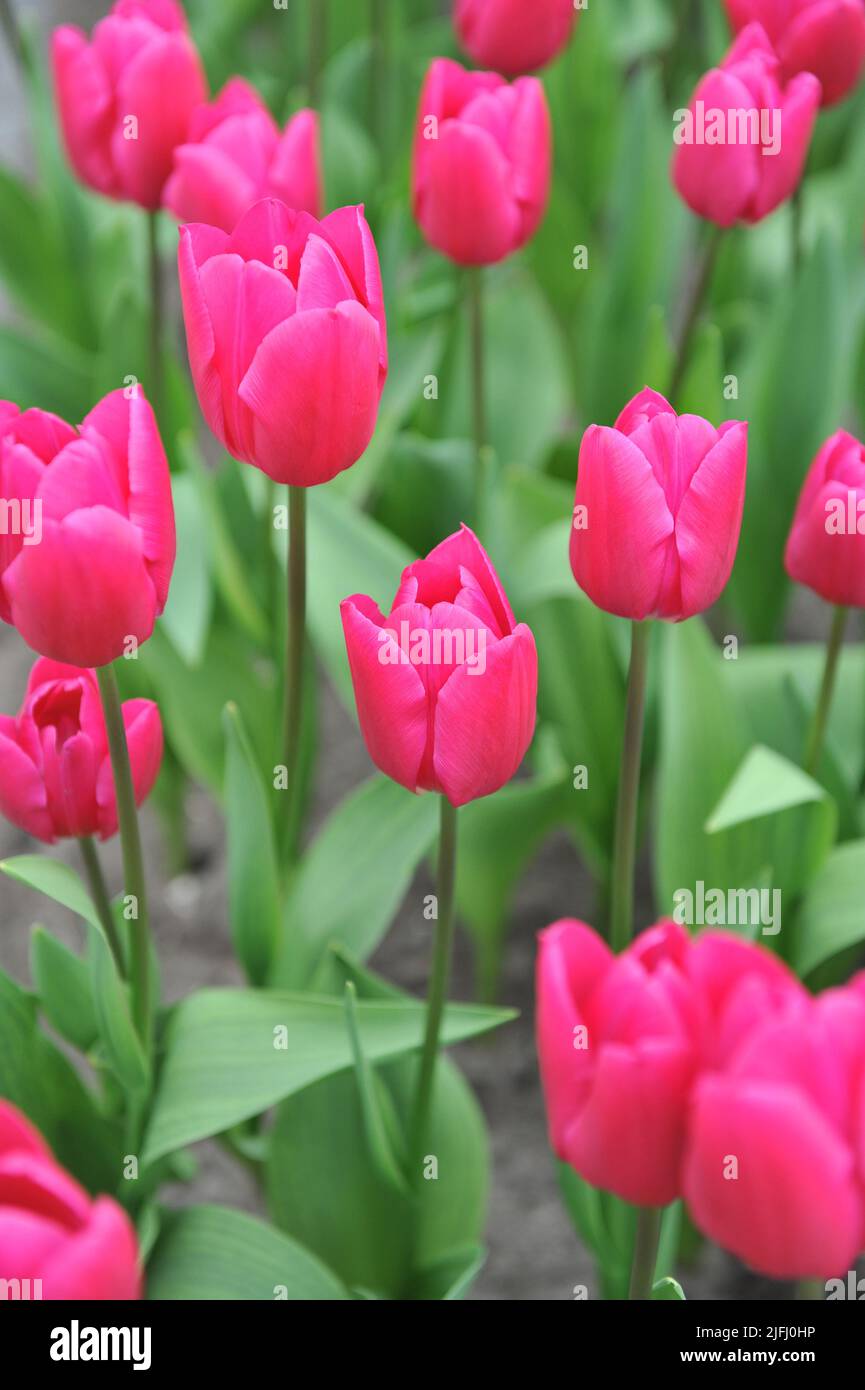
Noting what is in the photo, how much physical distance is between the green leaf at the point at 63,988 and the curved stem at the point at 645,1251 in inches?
11.7

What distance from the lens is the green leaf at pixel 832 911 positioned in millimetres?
845

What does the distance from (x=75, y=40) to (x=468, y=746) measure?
0.67m

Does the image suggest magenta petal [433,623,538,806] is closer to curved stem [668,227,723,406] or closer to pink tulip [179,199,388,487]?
pink tulip [179,199,388,487]

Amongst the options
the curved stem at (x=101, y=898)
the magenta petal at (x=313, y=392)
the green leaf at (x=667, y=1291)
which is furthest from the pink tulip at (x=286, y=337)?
the green leaf at (x=667, y=1291)

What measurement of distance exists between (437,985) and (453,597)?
191 mm

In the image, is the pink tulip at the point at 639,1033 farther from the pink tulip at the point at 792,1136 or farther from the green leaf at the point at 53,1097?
the green leaf at the point at 53,1097

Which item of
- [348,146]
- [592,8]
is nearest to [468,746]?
[348,146]

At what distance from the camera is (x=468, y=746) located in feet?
1.76

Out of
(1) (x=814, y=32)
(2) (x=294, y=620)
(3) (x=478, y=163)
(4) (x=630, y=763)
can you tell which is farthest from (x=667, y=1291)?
(1) (x=814, y=32)

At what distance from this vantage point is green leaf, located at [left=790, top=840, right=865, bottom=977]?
85 cm

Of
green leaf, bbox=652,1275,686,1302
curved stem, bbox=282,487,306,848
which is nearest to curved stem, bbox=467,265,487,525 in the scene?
curved stem, bbox=282,487,306,848

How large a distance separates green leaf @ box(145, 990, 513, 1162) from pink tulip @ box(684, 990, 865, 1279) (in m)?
0.32
